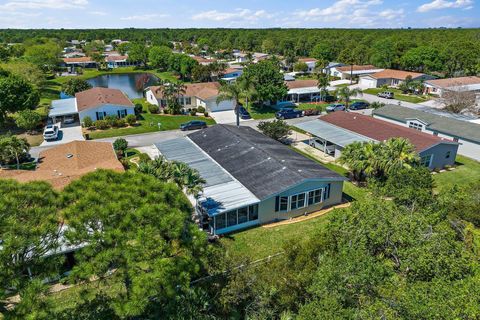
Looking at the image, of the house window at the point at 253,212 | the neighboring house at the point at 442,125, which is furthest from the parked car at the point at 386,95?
the house window at the point at 253,212

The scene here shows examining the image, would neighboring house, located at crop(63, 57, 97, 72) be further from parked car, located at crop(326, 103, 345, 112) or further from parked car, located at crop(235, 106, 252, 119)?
parked car, located at crop(326, 103, 345, 112)

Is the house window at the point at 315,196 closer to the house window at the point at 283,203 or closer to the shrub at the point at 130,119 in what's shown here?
the house window at the point at 283,203

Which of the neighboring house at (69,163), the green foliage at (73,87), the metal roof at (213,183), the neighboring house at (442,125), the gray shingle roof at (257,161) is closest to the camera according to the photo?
the metal roof at (213,183)

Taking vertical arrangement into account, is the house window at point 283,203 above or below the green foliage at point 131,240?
below

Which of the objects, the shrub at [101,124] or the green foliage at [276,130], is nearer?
the green foliage at [276,130]

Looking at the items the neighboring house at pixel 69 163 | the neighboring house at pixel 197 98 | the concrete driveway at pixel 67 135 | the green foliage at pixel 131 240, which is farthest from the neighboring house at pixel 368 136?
the concrete driveway at pixel 67 135

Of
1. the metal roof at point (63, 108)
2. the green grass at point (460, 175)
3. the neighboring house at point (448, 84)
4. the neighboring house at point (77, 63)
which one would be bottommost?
the green grass at point (460, 175)

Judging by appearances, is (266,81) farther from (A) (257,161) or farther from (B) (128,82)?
(B) (128,82)

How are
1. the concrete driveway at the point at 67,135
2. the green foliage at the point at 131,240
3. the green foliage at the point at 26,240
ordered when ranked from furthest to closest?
the concrete driveway at the point at 67,135 < the green foliage at the point at 131,240 < the green foliage at the point at 26,240
